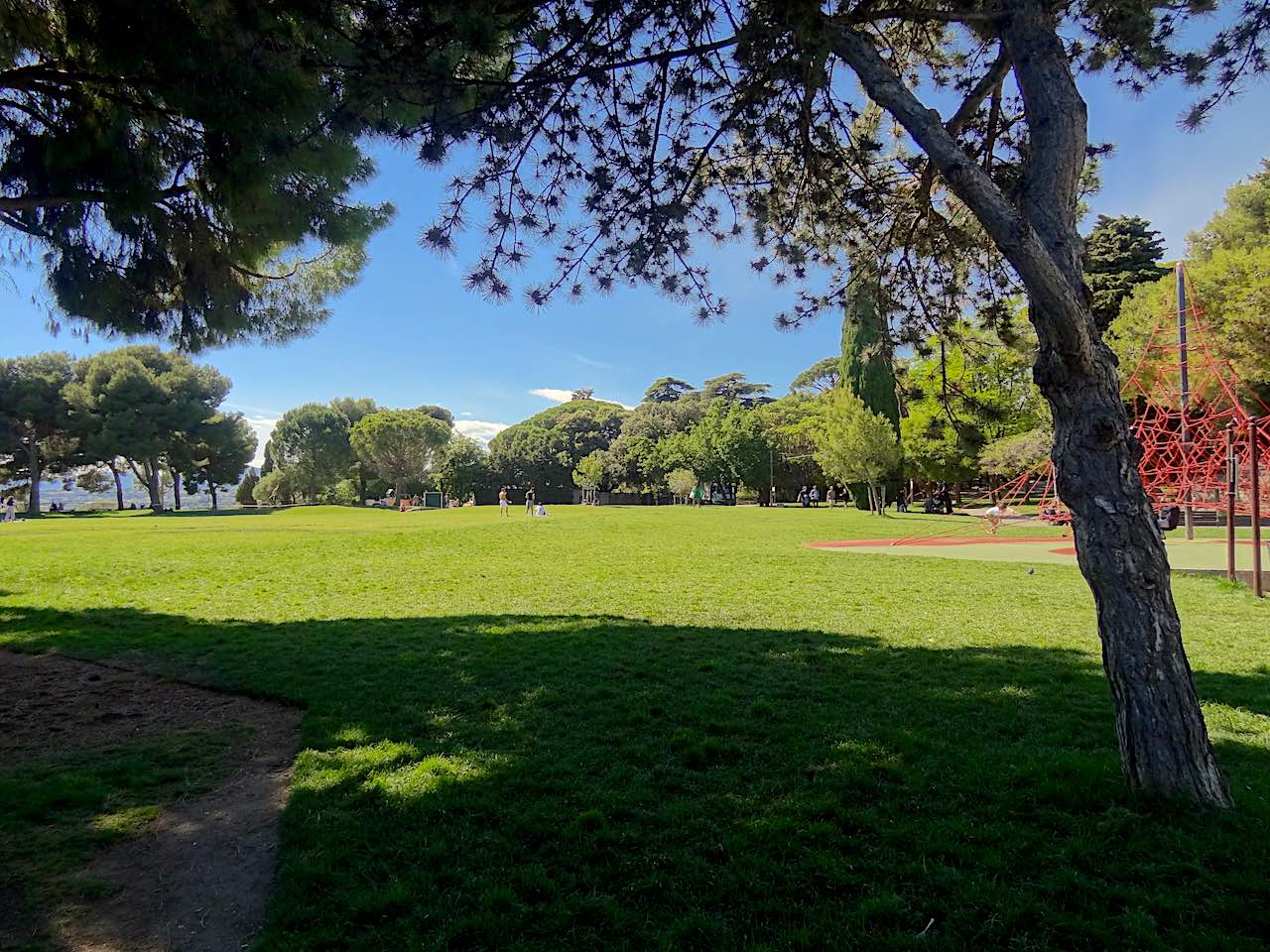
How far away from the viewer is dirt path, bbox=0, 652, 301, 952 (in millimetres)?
2527

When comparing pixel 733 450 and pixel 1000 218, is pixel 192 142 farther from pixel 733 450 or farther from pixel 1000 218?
pixel 733 450

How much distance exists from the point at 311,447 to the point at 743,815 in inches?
2671

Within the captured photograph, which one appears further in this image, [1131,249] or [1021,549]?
[1131,249]

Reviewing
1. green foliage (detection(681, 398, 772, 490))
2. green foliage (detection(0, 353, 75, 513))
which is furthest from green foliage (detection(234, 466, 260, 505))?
green foliage (detection(681, 398, 772, 490))

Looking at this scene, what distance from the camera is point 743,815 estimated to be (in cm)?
317

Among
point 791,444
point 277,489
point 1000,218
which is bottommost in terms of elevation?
point 277,489

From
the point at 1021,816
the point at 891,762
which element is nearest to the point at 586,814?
the point at 891,762

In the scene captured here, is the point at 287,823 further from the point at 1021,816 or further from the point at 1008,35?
the point at 1008,35

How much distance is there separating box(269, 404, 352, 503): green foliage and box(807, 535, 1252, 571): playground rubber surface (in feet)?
186

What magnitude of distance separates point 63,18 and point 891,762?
24.6 feet

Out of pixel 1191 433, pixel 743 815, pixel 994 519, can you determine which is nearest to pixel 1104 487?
pixel 743 815

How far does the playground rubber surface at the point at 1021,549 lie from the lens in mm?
12312

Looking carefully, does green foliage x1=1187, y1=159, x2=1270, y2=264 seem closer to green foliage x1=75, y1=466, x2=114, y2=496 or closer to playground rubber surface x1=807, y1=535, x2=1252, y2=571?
playground rubber surface x1=807, y1=535, x2=1252, y2=571

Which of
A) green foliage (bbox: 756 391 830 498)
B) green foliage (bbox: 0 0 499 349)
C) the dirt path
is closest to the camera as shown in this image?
the dirt path
